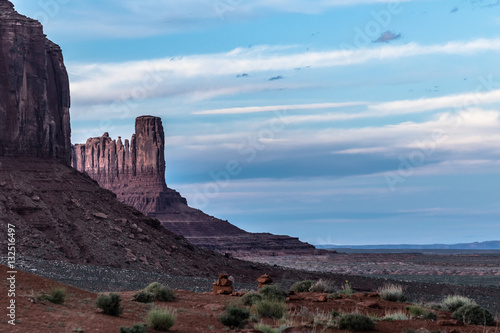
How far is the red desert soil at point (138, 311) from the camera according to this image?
698 inches

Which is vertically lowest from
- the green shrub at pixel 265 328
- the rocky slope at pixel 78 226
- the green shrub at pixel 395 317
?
the green shrub at pixel 265 328

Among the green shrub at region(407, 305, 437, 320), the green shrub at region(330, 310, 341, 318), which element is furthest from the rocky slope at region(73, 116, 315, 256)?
the green shrub at region(330, 310, 341, 318)

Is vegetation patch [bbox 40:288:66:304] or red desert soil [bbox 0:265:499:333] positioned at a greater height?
vegetation patch [bbox 40:288:66:304]

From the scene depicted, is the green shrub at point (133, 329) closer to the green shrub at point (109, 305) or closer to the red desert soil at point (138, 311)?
the red desert soil at point (138, 311)

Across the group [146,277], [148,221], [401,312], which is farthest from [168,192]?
[401,312]

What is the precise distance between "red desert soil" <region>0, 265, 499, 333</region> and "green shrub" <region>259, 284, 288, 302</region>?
16.0 inches

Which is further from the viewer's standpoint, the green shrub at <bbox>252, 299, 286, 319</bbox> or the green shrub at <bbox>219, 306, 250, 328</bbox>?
the green shrub at <bbox>252, 299, 286, 319</bbox>

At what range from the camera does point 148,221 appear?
61.1 meters

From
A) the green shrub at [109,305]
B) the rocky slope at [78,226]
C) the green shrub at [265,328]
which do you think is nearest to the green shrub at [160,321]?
the green shrub at [109,305]

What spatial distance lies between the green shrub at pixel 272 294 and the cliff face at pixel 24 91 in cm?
3543

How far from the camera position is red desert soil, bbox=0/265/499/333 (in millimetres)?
17723

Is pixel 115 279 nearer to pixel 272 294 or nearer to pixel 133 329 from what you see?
pixel 272 294

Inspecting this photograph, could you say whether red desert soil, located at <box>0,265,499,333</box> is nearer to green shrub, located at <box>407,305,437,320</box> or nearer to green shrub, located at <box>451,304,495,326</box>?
green shrub, located at <box>407,305,437,320</box>

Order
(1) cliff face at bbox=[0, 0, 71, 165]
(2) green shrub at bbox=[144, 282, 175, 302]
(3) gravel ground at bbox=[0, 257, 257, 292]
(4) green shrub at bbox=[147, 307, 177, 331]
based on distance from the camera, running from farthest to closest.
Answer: (1) cliff face at bbox=[0, 0, 71, 165] → (3) gravel ground at bbox=[0, 257, 257, 292] → (2) green shrub at bbox=[144, 282, 175, 302] → (4) green shrub at bbox=[147, 307, 177, 331]
